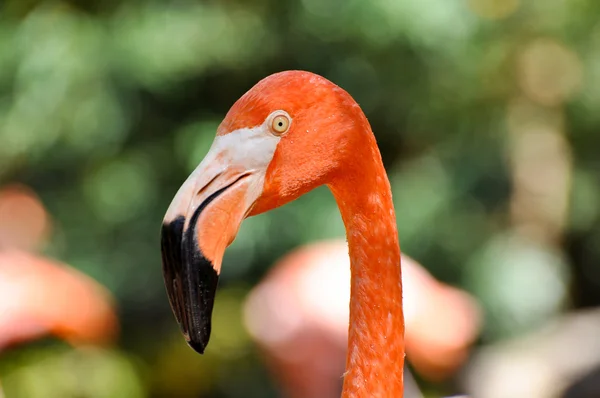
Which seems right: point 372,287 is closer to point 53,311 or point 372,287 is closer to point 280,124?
point 280,124

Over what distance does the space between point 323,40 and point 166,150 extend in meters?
1.12

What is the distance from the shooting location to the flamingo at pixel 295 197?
1.11m

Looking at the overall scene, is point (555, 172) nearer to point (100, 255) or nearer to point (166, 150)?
point (166, 150)

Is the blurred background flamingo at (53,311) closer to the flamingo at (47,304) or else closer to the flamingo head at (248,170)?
the flamingo at (47,304)

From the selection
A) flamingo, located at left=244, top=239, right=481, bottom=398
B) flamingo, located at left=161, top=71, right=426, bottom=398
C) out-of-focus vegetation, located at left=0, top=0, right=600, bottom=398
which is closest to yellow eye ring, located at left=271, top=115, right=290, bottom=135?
flamingo, located at left=161, top=71, right=426, bottom=398

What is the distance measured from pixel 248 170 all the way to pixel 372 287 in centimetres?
29

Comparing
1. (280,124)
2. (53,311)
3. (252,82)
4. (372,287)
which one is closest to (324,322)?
(53,311)

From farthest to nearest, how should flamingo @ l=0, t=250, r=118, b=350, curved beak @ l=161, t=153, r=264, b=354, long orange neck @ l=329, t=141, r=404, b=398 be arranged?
flamingo @ l=0, t=250, r=118, b=350, long orange neck @ l=329, t=141, r=404, b=398, curved beak @ l=161, t=153, r=264, b=354

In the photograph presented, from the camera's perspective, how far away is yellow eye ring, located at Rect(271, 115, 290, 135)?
45.9 inches

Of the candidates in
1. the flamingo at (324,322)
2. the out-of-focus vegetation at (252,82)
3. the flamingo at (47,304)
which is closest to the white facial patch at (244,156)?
the flamingo at (324,322)

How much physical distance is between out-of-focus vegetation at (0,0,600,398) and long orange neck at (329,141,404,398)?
306cm

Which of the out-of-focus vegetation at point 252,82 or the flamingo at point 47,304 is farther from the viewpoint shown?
the out-of-focus vegetation at point 252,82

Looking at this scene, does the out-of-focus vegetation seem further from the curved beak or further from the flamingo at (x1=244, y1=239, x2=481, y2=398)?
the curved beak

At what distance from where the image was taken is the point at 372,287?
50.3 inches
